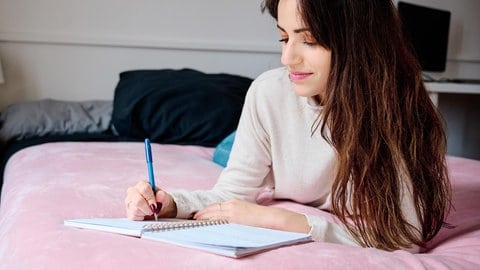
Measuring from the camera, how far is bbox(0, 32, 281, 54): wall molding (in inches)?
91.1

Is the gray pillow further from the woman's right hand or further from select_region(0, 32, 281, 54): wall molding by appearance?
the woman's right hand

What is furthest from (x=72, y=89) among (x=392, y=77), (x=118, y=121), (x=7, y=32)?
(x=392, y=77)

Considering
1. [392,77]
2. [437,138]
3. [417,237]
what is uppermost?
[392,77]

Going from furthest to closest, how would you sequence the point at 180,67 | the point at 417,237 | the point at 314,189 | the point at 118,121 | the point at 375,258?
the point at 180,67 < the point at 118,121 < the point at 314,189 < the point at 417,237 < the point at 375,258

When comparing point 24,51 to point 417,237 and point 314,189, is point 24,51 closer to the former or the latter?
point 314,189

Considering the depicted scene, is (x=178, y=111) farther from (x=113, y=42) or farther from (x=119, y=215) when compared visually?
(x=119, y=215)

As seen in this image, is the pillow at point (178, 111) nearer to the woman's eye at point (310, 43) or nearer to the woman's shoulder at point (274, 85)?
the woman's shoulder at point (274, 85)

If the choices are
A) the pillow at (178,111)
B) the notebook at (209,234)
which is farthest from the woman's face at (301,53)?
the pillow at (178,111)

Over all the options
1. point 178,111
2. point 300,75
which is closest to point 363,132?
point 300,75

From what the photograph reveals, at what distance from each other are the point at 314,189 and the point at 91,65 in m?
1.72

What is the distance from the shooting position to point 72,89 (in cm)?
242

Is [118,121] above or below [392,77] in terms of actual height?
below

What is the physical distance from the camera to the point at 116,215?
0.93 m

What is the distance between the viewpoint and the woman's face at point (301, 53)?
81 centimetres
